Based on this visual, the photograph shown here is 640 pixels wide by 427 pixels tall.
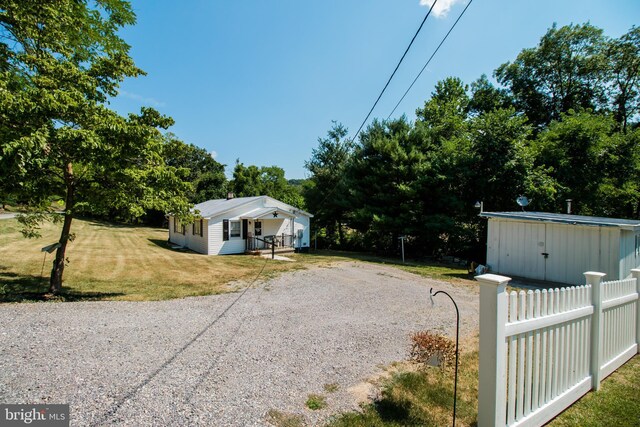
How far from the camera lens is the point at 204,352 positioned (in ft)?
15.5

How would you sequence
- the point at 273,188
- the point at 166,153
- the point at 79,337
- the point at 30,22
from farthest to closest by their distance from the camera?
the point at 273,188
the point at 166,153
the point at 30,22
the point at 79,337

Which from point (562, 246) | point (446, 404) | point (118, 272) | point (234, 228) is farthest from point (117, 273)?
point (562, 246)

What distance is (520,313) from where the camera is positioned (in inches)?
116

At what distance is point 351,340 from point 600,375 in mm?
3437

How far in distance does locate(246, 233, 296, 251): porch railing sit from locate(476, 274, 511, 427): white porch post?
1640 cm

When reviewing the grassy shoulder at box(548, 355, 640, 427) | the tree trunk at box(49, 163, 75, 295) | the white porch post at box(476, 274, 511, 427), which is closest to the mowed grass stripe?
the tree trunk at box(49, 163, 75, 295)

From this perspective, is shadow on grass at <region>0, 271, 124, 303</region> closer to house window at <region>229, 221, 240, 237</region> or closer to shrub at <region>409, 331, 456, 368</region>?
shrub at <region>409, 331, 456, 368</region>

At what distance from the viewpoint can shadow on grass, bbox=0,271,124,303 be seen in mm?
7344

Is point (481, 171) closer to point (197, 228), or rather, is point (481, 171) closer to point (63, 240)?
→ point (197, 228)

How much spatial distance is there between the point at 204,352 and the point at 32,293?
6.19 m

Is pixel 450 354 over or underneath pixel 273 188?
underneath

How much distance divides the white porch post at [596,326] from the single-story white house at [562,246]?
8132 millimetres

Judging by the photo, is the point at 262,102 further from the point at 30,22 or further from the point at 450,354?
the point at 450,354

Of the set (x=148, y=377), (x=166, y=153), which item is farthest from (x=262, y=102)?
(x=148, y=377)
